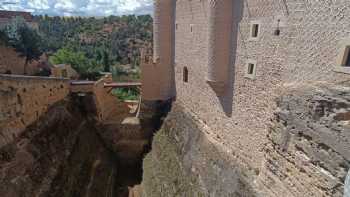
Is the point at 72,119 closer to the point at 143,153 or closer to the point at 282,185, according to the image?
the point at 143,153

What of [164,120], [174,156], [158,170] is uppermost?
[164,120]

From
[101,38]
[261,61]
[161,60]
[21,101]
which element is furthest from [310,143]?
[101,38]

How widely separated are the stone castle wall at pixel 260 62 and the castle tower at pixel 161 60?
4.86 feet

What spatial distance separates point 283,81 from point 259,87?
87 centimetres

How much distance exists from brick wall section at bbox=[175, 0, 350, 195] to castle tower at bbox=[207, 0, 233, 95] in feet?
0.97

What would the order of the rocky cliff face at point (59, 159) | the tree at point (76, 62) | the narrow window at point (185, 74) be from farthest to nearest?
the tree at point (76, 62) → the narrow window at point (185, 74) → the rocky cliff face at point (59, 159)

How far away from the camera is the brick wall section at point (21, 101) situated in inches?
285

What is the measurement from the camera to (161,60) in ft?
40.3

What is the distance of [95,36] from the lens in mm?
54531

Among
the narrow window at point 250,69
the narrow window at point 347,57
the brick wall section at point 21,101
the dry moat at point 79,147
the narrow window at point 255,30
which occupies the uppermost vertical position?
the narrow window at point 255,30

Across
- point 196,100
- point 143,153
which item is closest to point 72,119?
point 143,153

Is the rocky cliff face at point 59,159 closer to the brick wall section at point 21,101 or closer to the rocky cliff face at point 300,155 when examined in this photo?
the brick wall section at point 21,101

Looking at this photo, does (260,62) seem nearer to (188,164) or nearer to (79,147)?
(188,164)

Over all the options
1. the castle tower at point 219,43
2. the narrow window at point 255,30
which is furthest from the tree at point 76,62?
the narrow window at point 255,30
